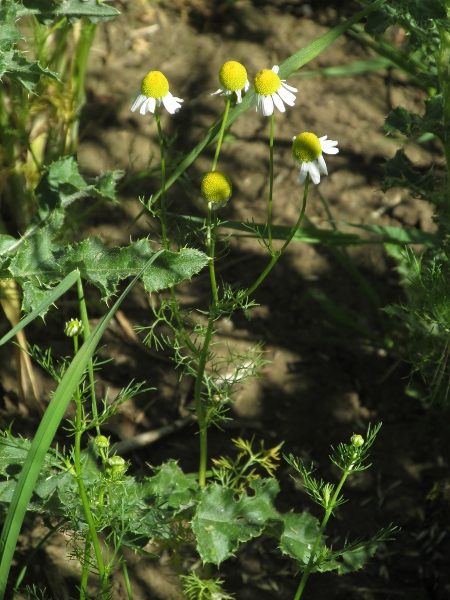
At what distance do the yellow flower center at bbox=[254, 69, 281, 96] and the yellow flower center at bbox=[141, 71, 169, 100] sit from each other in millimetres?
201

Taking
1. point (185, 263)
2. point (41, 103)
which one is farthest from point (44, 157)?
point (185, 263)

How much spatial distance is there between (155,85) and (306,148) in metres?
0.35

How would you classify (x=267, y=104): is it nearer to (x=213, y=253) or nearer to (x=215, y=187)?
(x=215, y=187)

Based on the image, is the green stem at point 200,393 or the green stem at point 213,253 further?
the green stem at point 200,393

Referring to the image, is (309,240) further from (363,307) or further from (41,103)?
(41,103)

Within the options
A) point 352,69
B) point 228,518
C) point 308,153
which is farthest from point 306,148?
point 352,69

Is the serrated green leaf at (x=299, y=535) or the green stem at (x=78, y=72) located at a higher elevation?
the green stem at (x=78, y=72)

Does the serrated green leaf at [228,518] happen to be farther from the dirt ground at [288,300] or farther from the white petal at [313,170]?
the white petal at [313,170]

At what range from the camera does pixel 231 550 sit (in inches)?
66.6

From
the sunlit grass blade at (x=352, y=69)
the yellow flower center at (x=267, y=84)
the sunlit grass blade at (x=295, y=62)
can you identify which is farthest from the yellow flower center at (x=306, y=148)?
the sunlit grass blade at (x=352, y=69)

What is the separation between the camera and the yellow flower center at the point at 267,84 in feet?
4.86

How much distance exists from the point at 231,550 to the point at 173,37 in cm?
210

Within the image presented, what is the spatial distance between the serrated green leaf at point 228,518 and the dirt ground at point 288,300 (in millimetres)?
305

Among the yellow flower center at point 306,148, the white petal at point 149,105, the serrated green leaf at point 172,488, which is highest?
the yellow flower center at point 306,148
